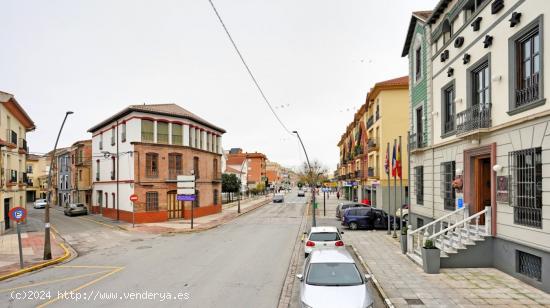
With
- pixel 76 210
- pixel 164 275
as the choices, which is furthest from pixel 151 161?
pixel 164 275

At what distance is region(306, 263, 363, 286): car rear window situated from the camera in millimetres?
9102

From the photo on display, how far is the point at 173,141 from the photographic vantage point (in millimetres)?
33938

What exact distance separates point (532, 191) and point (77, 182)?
49839 mm

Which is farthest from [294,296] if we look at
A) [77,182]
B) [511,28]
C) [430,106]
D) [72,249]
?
[77,182]

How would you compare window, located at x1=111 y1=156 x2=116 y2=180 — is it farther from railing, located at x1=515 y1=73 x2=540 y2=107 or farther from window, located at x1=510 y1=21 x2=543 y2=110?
railing, located at x1=515 y1=73 x2=540 y2=107

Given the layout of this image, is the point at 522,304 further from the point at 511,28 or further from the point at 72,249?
the point at 72,249

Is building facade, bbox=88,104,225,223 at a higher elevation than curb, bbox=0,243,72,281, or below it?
higher

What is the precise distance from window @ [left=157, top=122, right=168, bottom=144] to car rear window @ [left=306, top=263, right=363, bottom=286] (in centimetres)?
2577

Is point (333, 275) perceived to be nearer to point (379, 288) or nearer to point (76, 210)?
point (379, 288)

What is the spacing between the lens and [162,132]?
108 feet

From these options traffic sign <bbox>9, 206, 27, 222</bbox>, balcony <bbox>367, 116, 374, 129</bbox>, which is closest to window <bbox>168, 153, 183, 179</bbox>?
traffic sign <bbox>9, 206, 27, 222</bbox>

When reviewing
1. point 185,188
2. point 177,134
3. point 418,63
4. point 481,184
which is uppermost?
point 418,63

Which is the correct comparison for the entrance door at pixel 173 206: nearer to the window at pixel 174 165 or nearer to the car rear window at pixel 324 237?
the window at pixel 174 165

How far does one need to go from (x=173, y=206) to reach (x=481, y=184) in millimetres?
26233
